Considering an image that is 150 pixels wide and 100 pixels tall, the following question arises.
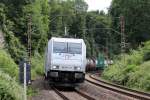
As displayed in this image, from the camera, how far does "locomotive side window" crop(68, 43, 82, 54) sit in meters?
32.2

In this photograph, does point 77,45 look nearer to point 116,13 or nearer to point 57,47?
point 57,47

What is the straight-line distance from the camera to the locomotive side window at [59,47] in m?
32.3

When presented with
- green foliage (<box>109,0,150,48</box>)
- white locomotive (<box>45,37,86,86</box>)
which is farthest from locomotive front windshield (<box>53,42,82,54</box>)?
green foliage (<box>109,0,150,48</box>)

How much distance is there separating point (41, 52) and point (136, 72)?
122 feet

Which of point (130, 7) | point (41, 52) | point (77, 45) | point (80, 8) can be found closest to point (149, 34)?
point (130, 7)

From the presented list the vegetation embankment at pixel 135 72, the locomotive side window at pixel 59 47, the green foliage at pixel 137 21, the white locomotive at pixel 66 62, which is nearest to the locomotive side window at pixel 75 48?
the white locomotive at pixel 66 62

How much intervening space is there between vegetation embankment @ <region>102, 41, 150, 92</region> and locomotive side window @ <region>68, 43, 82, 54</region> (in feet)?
17.1

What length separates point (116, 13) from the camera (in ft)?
305

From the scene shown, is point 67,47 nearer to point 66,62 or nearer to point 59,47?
point 59,47

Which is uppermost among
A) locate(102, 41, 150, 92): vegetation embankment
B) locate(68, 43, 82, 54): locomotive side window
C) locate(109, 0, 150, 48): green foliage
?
locate(109, 0, 150, 48): green foliage

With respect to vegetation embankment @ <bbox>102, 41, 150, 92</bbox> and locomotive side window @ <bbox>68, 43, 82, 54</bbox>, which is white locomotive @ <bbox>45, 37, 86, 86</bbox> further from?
vegetation embankment @ <bbox>102, 41, 150, 92</bbox>

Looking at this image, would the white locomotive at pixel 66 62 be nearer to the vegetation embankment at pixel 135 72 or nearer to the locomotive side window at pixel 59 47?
the locomotive side window at pixel 59 47

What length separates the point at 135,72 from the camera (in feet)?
126

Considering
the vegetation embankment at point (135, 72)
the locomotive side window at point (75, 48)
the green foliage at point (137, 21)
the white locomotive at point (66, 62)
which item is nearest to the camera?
the white locomotive at point (66, 62)
